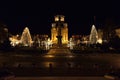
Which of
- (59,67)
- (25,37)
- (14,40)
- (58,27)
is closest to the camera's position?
(59,67)

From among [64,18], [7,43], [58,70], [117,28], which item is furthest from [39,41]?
[58,70]

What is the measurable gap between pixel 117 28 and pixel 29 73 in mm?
82044

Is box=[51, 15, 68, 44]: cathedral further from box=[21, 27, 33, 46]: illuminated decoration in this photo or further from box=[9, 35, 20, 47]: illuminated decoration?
box=[21, 27, 33, 46]: illuminated decoration

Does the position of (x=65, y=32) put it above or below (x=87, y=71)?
above

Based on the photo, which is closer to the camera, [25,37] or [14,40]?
[25,37]

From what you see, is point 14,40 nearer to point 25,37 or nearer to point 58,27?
point 25,37

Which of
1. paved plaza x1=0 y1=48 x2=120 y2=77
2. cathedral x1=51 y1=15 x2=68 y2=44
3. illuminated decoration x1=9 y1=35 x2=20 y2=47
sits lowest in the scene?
paved plaza x1=0 y1=48 x2=120 y2=77

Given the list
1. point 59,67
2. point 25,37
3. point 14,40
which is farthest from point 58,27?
point 59,67

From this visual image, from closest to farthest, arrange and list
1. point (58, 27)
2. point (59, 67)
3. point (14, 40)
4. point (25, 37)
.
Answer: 1. point (59, 67)
2. point (25, 37)
3. point (14, 40)
4. point (58, 27)

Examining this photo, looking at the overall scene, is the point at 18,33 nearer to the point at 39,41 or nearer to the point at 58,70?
the point at 39,41

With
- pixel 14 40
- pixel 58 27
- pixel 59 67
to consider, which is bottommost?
pixel 59 67

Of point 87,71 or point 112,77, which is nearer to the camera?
point 112,77

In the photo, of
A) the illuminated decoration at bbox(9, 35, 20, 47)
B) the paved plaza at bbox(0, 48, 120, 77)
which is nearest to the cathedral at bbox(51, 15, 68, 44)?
the illuminated decoration at bbox(9, 35, 20, 47)

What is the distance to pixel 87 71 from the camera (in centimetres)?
2288
